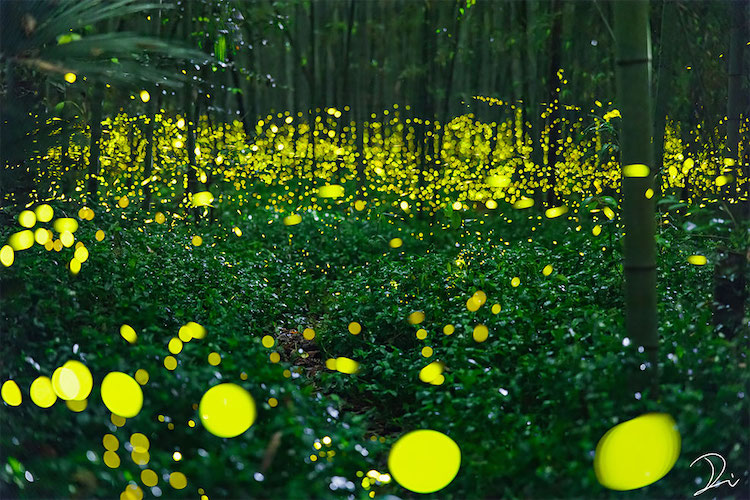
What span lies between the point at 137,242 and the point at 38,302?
2077 millimetres

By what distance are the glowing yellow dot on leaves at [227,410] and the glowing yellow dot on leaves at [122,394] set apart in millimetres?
268

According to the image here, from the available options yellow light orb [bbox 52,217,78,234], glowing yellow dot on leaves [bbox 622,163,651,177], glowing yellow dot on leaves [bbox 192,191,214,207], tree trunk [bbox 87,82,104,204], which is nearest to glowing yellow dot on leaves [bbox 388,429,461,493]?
glowing yellow dot on leaves [bbox 622,163,651,177]

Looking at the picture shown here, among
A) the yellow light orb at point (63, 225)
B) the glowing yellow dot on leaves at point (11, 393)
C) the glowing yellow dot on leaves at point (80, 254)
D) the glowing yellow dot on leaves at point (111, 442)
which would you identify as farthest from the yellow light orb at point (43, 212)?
the glowing yellow dot on leaves at point (111, 442)

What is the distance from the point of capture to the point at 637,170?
9.18 ft

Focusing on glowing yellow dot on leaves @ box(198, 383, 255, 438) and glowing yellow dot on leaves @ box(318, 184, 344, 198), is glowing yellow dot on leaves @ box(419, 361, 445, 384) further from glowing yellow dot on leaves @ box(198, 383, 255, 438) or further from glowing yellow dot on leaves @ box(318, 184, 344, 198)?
glowing yellow dot on leaves @ box(318, 184, 344, 198)

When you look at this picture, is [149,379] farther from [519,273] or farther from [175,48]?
[519,273]

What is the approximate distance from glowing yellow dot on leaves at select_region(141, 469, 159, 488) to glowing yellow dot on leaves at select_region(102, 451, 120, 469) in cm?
13

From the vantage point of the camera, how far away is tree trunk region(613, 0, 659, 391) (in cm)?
277

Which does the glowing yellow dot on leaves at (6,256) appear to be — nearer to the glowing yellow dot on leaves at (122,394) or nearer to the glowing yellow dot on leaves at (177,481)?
the glowing yellow dot on leaves at (122,394)

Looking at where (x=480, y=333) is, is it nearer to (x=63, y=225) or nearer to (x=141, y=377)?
(x=141, y=377)

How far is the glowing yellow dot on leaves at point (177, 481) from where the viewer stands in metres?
2.41

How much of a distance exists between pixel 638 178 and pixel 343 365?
252 centimetres

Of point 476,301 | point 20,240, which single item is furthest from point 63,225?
point 476,301

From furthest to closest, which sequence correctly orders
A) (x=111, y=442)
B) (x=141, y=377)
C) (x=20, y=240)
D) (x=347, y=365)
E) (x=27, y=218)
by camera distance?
(x=347, y=365)
(x=27, y=218)
(x=20, y=240)
(x=141, y=377)
(x=111, y=442)
